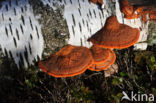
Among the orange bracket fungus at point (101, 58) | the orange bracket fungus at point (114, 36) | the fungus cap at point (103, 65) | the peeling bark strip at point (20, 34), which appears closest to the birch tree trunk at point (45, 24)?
Result: the peeling bark strip at point (20, 34)

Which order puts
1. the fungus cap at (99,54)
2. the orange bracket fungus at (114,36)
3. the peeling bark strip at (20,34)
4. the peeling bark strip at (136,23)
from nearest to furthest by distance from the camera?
the peeling bark strip at (20,34), the orange bracket fungus at (114,36), the fungus cap at (99,54), the peeling bark strip at (136,23)

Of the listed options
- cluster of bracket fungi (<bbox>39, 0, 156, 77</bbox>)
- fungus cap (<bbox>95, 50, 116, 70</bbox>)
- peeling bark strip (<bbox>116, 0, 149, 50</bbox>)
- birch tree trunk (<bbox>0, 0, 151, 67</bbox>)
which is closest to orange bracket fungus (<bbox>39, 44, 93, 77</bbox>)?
cluster of bracket fungi (<bbox>39, 0, 156, 77</bbox>)

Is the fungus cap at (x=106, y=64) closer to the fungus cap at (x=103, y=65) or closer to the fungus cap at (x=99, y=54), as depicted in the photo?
the fungus cap at (x=103, y=65)

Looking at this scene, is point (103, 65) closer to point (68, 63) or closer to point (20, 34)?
point (68, 63)

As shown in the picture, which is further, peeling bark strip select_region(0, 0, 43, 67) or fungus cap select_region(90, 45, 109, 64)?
fungus cap select_region(90, 45, 109, 64)

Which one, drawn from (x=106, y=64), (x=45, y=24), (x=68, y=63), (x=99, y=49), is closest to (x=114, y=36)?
(x=99, y=49)

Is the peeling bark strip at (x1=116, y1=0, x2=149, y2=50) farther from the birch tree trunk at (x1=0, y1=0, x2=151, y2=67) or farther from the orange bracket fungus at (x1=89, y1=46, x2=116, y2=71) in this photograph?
the orange bracket fungus at (x1=89, y1=46, x2=116, y2=71)

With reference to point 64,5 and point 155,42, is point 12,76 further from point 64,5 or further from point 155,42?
point 155,42
